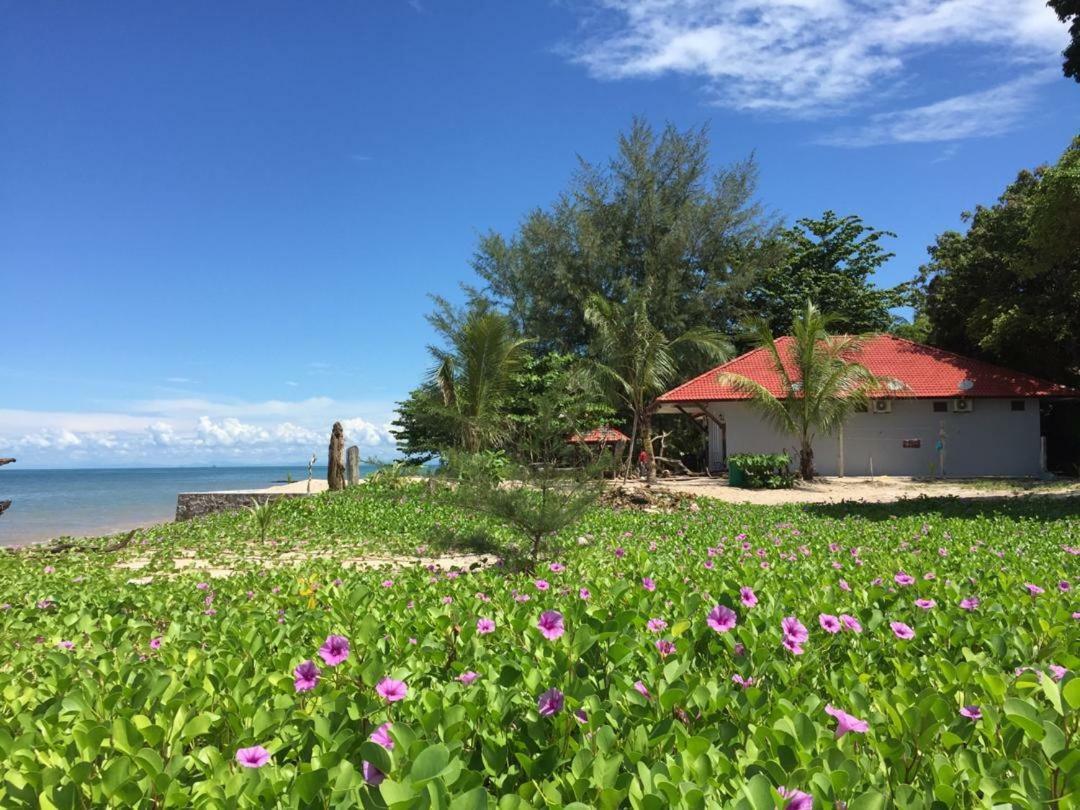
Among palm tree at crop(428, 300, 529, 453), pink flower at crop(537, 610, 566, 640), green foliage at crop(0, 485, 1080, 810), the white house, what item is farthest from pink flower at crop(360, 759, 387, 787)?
the white house

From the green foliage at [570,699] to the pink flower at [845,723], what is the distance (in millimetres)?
41

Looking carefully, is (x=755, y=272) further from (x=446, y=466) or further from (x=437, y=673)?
(x=437, y=673)

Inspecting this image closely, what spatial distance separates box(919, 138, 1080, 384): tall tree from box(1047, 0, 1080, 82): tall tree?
82.7 inches

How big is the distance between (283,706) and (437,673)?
0.72m

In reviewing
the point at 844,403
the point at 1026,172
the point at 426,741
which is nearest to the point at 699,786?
the point at 426,741

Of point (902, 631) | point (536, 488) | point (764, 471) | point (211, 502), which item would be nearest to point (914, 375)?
point (764, 471)

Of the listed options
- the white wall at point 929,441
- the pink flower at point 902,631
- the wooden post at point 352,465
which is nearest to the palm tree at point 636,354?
the white wall at point 929,441

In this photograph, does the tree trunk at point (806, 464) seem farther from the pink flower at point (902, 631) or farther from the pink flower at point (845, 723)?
the pink flower at point (845, 723)

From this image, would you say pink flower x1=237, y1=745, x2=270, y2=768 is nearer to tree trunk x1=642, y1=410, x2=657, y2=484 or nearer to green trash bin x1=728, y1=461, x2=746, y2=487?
tree trunk x1=642, y1=410, x2=657, y2=484

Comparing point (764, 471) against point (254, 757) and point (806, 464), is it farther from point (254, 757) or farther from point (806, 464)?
point (254, 757)

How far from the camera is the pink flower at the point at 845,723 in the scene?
1735mm

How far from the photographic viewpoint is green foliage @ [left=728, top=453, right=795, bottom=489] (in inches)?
795

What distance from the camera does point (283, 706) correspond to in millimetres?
2027

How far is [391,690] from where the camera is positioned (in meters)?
1.90
